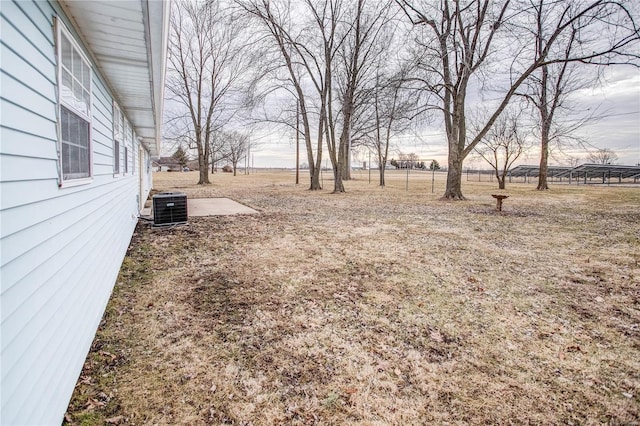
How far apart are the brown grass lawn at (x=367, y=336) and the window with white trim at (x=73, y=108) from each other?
1.61 metres

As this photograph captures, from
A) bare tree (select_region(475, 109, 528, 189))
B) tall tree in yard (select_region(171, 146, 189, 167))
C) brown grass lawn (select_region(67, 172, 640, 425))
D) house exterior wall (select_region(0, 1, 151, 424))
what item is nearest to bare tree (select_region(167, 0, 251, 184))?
tall tree in yard (select_region(171, 146, 189, 167))

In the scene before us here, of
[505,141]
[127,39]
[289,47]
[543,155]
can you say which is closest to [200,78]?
[289,47]

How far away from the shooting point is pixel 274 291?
4.30 meters

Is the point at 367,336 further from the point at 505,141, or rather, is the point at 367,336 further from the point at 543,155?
the point at 543,155

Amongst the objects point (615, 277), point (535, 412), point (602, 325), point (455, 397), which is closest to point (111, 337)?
point (455, 397)

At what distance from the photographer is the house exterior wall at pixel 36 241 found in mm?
1527

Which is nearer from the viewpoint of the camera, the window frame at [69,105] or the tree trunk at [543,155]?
the window frame at [69,105]

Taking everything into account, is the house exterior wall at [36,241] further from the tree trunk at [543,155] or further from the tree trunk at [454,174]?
the tree trunk at [543,155]

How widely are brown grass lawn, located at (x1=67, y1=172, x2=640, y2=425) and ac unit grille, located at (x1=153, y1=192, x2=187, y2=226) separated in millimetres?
1488

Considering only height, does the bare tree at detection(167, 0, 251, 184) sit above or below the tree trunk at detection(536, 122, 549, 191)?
above

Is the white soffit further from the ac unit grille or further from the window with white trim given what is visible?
the ac unit grille

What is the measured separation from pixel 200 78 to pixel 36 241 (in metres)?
23.8

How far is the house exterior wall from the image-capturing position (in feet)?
5.01

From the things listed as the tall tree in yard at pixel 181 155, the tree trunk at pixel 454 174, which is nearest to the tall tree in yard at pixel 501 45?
the tree trunk at pixel 454 174
